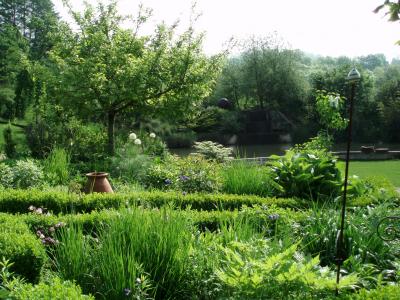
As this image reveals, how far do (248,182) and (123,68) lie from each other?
546 cm

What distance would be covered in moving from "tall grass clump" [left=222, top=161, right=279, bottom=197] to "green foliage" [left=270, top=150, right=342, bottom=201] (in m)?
0.23

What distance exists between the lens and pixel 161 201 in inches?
232

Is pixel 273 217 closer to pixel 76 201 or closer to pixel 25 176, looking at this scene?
pixel 76 201

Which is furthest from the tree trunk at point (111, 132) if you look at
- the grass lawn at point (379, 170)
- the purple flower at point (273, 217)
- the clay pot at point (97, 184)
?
the purple flower at point (273, 217)

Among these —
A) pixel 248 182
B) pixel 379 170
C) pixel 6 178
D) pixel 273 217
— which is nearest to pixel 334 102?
pixel 248 182

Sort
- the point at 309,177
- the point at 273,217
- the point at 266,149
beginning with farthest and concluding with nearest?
the point at 266,149 → the point at 309,177 → the point at 273,217

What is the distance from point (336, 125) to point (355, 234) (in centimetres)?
541

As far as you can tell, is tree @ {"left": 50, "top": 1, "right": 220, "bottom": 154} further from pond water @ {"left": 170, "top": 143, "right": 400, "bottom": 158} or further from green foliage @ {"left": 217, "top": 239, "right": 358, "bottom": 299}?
pond water @ {"left": 170, "top": 143, "right": 400, "bottom": 158}

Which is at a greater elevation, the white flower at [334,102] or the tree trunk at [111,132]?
the white flower at [334,102]

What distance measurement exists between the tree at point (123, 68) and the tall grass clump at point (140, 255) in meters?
7.87

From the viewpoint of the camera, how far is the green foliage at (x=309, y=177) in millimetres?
6492

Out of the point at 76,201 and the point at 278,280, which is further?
the point at 76,201

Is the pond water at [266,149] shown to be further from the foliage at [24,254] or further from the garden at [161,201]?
the foliage at [24,254]

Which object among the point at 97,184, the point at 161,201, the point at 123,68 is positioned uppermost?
the point at 123,68
